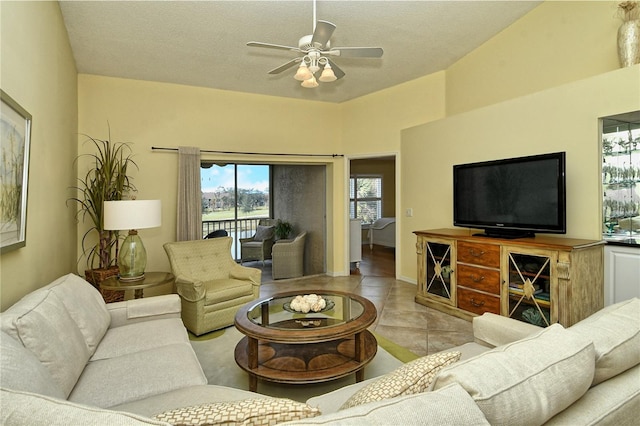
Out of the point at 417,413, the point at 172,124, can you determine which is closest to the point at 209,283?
the point at 172,124

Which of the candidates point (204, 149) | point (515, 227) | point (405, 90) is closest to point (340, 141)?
point (405, 90)

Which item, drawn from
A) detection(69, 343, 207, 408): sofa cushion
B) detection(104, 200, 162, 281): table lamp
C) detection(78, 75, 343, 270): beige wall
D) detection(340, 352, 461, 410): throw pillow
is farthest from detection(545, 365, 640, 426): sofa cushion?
detection(78, 75, 343, 270): beige wall

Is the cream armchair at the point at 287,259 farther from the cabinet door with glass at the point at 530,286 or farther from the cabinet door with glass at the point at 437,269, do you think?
the cabinet door with glass at the point at 530,286

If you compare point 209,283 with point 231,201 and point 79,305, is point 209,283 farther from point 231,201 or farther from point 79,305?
point 231,201

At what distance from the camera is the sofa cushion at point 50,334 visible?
1.53 metres

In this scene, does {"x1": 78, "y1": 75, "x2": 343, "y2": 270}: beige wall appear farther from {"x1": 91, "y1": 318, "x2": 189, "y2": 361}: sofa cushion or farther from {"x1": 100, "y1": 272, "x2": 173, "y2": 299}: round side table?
{"x1": 91, "y1": 318, "x2": 189, "y2": 361}: sofa cushion

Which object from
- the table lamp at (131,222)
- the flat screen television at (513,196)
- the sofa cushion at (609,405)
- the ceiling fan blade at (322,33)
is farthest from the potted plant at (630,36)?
the table lamp at (131,222)

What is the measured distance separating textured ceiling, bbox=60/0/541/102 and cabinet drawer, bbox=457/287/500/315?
2871 millimetres

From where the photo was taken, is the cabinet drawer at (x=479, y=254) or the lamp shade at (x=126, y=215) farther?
the cabinet drawer at (x=479, y=254)

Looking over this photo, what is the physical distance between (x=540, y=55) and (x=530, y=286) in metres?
2.53

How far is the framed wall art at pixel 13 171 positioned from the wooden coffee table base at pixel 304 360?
146 centimetres

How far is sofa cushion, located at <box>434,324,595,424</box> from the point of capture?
88 centimetres

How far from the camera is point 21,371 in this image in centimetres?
125

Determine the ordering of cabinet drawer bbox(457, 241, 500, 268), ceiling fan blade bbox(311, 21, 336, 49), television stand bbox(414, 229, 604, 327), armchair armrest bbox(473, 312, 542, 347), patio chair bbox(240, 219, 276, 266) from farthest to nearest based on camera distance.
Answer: patio chair bbox(240, 219, 276, 266) < cabinet drawer bbox(457, 241, 500, 268) < television stand bbox(414, 229, 604, 327) < ceiling fan blade bbox(311, 21, 336, 49) < armchair armrest bbox(473, 312, 542, 347)
